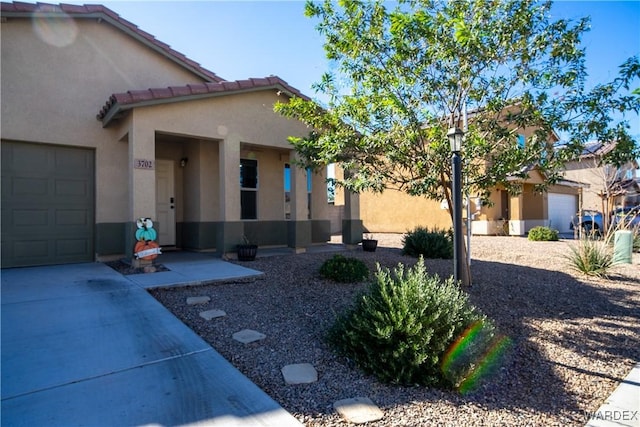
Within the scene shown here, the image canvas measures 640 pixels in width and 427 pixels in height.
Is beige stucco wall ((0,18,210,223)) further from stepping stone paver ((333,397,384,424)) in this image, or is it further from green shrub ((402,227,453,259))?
stepping stone paver ((333,397,384,424))

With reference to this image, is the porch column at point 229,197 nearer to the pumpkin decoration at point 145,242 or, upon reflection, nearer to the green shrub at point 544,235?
the pumpkin decoration at point 145,242

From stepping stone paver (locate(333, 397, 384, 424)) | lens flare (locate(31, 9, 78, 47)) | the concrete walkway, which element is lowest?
stepping stone paver (locate(333, 397, 384, 424))

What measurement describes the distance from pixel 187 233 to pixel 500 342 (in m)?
8.43

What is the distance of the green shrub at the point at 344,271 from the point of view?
21.2 ft

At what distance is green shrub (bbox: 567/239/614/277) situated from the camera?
7711mm

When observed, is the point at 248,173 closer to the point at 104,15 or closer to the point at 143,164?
the point at 143,164

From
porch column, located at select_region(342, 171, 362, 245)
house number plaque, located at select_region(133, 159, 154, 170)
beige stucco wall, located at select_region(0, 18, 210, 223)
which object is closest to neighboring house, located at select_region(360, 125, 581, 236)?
porch column, located at select_region(342, 171, 362, 245)

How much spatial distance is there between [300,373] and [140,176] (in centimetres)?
565

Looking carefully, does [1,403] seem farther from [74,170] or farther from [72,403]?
[74,170]

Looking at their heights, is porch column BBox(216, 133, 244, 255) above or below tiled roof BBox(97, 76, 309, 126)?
below

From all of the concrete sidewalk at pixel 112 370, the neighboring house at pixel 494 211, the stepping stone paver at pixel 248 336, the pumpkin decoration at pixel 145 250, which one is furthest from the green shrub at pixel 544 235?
the concrete sidewalk at pixel 112 370

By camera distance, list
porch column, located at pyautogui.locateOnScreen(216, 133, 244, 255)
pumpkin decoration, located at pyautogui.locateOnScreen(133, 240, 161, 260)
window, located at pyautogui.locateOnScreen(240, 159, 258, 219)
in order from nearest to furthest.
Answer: pumpkin decoration, located at pyautogui.locateOnScreen(133, 240, 161, 260), porch column, located at pyautogui.locateOnScreen(216, 133, 244, 255), window, located at pyautogui.locateOnScreen(240, 159, 258, 219)

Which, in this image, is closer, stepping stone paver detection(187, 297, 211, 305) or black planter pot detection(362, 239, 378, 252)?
stepping stone paver detection(187, 297, 211, 305)

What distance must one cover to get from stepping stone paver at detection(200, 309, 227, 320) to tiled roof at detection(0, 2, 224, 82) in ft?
25.0
